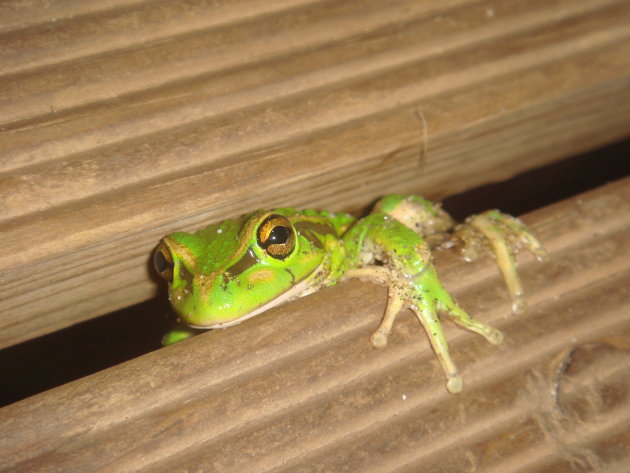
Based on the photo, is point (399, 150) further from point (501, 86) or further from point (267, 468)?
point (267, 468)

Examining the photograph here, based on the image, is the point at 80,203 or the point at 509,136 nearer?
the point at 80,203

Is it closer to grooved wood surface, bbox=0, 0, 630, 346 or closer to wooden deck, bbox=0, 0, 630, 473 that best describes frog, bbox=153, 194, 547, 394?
wooden deck, bbox=0, 0, 630, 473

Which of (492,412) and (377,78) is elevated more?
(377,78)

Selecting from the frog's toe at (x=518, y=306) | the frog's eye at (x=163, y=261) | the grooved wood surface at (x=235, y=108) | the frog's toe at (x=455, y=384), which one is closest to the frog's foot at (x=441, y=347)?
the frog's toe at (x=455, y=384)

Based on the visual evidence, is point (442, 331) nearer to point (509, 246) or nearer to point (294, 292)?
point (509, 246)

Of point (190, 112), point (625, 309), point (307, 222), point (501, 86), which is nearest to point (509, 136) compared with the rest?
point (501, 86)

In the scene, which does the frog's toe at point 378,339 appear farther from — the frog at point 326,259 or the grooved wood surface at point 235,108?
the grooved wood surface at point 235,108

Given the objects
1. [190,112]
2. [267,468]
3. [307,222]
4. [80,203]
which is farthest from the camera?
[307,222]
